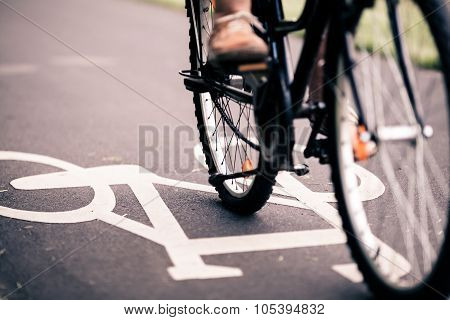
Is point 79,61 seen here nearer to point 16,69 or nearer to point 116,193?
point 16,69

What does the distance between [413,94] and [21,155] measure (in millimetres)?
3020

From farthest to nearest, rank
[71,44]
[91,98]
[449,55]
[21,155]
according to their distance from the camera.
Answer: [71,44], [91,98], [21,155], [449,55]

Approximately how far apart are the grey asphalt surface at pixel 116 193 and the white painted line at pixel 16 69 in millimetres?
11

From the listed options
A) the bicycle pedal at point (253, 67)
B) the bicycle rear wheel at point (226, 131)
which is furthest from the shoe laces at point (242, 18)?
the bicycle rear wheel at point (226, 131)

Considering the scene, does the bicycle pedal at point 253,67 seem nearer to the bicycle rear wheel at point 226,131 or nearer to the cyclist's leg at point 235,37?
the cyclist's leg at point 235,37

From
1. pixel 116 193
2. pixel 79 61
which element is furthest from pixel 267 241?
pixel 79 61

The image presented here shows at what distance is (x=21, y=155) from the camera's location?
4309 millimetres

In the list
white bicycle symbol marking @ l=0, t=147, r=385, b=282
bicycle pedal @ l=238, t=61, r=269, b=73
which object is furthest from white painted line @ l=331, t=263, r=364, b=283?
bicycle pedal @ l=238, t=61, r=269, b=73

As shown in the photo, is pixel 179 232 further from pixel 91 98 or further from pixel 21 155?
pixel 91 98

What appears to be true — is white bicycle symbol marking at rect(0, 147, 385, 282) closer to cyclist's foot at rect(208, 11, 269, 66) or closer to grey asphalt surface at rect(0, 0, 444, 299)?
grey asphalt surface at rect(0, 0, 444, 299)

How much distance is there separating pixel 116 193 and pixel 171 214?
1.50 feet

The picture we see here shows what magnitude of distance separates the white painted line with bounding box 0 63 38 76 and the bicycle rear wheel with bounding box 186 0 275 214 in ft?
14.0

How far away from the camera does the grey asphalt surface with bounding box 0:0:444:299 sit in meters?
2.50

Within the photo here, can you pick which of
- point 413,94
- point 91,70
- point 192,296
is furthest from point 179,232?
point 91,70
